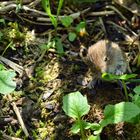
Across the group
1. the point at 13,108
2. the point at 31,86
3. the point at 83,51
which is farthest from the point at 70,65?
the point at 13,108

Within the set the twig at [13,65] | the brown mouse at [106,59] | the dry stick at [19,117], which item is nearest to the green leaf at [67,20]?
the brown mouse at [106,59]

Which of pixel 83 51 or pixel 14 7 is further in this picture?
pixel 14 7

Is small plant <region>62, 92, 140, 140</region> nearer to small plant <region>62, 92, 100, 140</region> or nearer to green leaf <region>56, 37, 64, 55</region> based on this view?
small plant <region>62, 92, 100, 140</region>

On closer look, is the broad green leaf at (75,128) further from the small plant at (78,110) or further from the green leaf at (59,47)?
the green leaf at (59,47)

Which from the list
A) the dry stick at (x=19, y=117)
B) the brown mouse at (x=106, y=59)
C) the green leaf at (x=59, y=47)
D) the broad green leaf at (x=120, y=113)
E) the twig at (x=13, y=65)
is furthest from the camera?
the green leaf at (x=59, y=47)

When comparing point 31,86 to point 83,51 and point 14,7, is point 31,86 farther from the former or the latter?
point 14,7

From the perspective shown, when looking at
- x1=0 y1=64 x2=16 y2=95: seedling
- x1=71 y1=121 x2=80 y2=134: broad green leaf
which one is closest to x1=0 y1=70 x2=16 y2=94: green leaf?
x1=0 y1=64 x2=16 y2=95: seedling
